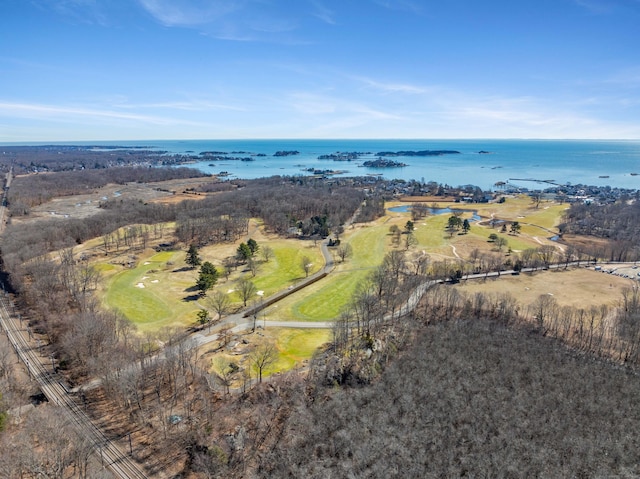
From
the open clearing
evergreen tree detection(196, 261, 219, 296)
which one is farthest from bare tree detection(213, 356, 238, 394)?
evergreen tree detection(196, 261, 219, 296)

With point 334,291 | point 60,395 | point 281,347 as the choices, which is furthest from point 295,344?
point 60,395

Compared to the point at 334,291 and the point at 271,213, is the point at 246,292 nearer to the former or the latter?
the point at 334,291

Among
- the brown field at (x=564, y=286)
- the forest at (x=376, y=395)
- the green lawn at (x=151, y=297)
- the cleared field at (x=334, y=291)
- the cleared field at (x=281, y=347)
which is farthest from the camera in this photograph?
the brown field at (x=564, y=286)

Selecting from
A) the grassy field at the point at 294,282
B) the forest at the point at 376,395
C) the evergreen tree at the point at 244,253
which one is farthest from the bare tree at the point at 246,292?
the evergreen tree at the point at 244,253

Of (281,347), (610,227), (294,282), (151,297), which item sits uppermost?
(610,227)

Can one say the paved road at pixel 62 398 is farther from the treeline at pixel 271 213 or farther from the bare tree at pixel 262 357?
the treeline at pixel 271 213

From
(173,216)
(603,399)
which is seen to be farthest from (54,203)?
(603,399)
